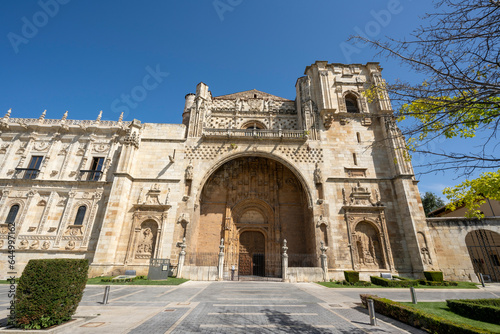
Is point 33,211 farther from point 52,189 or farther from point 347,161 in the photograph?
point 347,161

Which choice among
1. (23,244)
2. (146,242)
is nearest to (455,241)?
(146,242)

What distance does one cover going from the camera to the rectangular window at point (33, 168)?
2002cm

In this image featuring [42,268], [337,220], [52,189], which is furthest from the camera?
[52,189]

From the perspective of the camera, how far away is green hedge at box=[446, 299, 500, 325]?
20.5ft

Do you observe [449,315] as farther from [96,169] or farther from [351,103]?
[96,169]

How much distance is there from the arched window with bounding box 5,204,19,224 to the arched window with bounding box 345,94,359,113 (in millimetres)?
31729

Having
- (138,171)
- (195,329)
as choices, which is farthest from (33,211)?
(195,329)

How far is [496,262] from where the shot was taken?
20859 millimetres

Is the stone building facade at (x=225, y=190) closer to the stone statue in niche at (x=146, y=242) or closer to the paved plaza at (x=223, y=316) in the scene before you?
the stone statue in niche at (x=146, y=242)

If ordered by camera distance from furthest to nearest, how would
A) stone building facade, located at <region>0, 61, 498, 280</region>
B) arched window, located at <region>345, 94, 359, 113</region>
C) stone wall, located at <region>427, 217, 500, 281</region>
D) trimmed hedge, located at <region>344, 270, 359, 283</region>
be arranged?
arched window, located at <region>345, 94, 359, 113</region>
stone building facade, located at <region>0, 61, 498, 280</region>
stone wall, located at <region>427, 217, 500, 281</region>
trimmed hedge, located at <region>344, 270, 359, 283</region>

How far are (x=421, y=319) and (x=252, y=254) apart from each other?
15839 mm

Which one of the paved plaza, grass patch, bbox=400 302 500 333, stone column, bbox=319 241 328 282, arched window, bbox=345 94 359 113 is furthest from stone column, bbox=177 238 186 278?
arched window, bbox=345 94 359 113

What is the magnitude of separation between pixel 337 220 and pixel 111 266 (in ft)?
57.1

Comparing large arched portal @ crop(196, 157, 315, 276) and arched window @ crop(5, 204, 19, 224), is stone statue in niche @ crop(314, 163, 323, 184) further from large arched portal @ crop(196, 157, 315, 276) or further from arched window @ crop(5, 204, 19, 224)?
arched window @ crop(5, 204, 19, 224)
